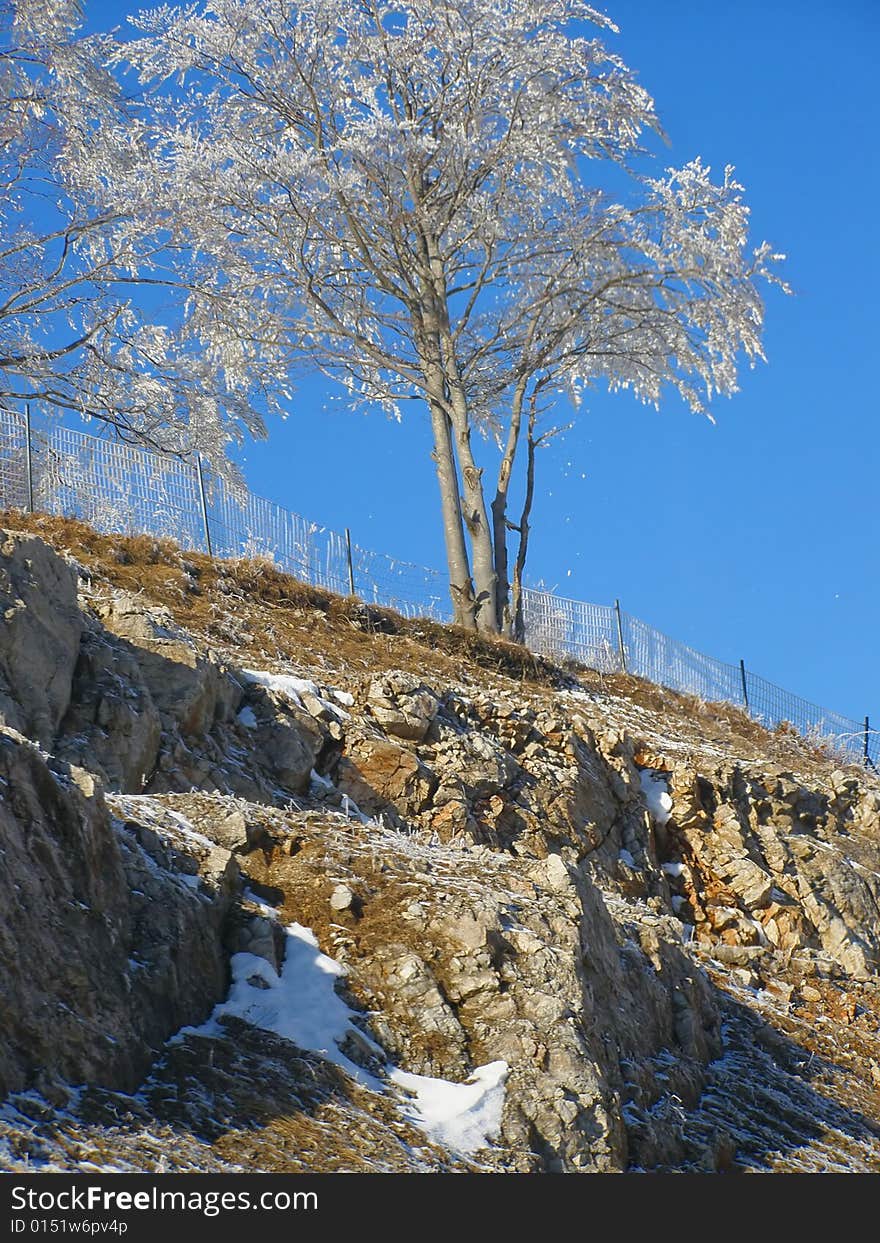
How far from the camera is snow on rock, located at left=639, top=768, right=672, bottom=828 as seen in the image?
14.9 metres

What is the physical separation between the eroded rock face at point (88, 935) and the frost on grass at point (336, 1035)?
15cm

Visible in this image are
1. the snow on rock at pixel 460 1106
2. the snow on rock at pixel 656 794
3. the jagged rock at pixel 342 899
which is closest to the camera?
the snow on rock at pixel 460 1106

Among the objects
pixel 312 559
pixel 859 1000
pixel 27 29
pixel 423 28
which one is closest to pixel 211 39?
pixel 423 28

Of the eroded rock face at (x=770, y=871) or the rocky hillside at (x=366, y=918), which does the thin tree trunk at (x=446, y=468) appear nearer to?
the rocky hillside at (x=366, y=918)

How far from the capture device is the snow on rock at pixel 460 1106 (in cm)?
634

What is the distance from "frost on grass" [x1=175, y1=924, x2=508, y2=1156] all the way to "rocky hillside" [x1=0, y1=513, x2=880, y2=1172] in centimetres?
2

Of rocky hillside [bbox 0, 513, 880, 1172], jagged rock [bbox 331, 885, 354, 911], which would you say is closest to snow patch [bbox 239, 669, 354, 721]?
rocky hillside [bbox 0, 513, 880, 1172]

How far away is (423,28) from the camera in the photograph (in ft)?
61.9

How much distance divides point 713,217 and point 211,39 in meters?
7.41

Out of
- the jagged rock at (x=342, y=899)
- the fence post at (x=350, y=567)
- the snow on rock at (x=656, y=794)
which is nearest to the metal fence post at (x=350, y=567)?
the fence post at (x=350, y=567)

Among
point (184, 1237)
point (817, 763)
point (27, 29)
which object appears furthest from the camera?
point (817, 763)

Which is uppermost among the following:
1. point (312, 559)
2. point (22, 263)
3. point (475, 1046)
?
point (22, 263)

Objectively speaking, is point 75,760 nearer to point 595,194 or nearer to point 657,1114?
point 657,1114

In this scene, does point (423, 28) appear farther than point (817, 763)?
No
